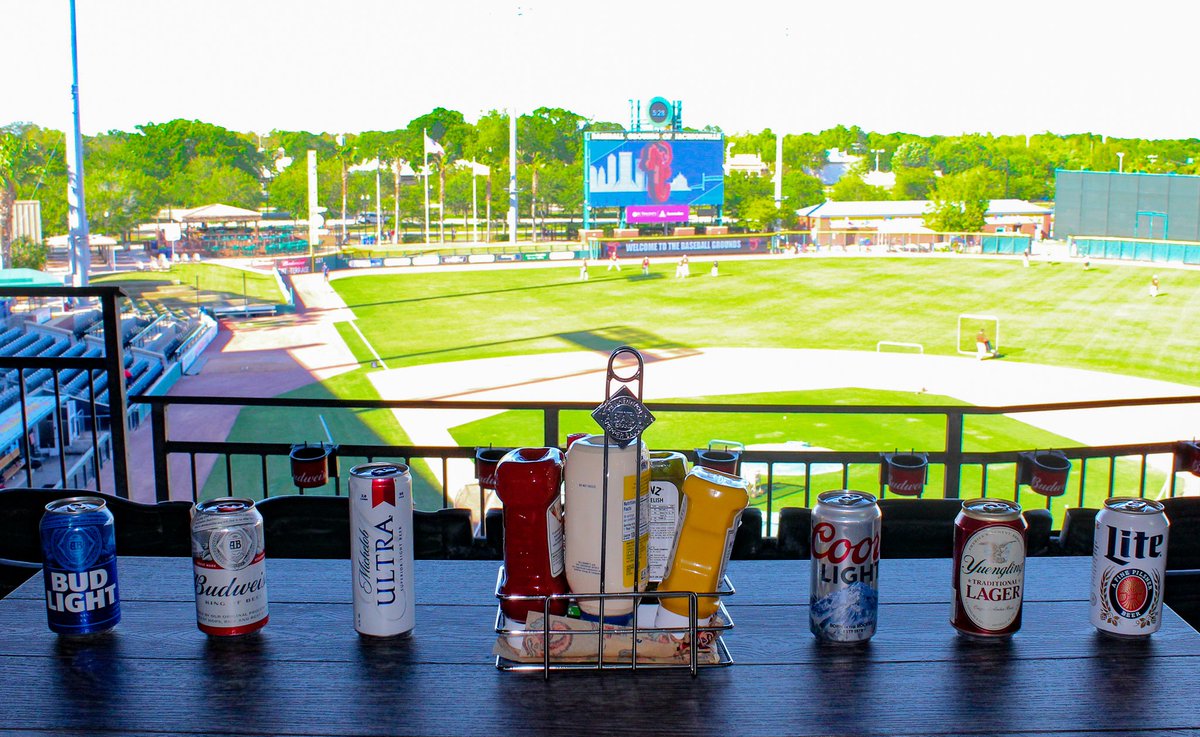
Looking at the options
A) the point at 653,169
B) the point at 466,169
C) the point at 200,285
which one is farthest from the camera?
the point at 466,169

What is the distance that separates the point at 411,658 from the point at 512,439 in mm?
15093

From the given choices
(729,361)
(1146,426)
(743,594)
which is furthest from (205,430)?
(743,594)

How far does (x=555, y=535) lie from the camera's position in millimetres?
1735

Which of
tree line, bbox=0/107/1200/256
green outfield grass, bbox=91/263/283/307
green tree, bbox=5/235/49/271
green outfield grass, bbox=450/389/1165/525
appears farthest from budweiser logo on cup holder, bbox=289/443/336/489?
tree line, bbox=0/107/1200/256

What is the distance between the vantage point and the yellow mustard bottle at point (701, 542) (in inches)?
65.7

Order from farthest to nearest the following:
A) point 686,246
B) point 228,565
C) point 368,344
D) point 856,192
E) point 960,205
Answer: point 856,192, point 960,205, point 686,246, point 368,344, point 228,565

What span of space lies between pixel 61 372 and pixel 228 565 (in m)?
21.4

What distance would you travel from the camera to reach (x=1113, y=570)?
1787 mm

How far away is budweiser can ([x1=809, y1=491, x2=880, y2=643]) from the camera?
1.72 m

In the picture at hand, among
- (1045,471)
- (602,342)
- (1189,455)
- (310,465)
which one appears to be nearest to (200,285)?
(602,342)

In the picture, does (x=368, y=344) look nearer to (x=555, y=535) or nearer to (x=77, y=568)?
(x=77, y=568)

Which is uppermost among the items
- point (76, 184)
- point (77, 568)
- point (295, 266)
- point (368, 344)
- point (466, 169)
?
point (466, 169)

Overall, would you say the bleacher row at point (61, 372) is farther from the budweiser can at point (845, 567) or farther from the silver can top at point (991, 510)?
the silver can top at point (991, 510)

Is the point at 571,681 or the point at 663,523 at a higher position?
the point at 663,523
